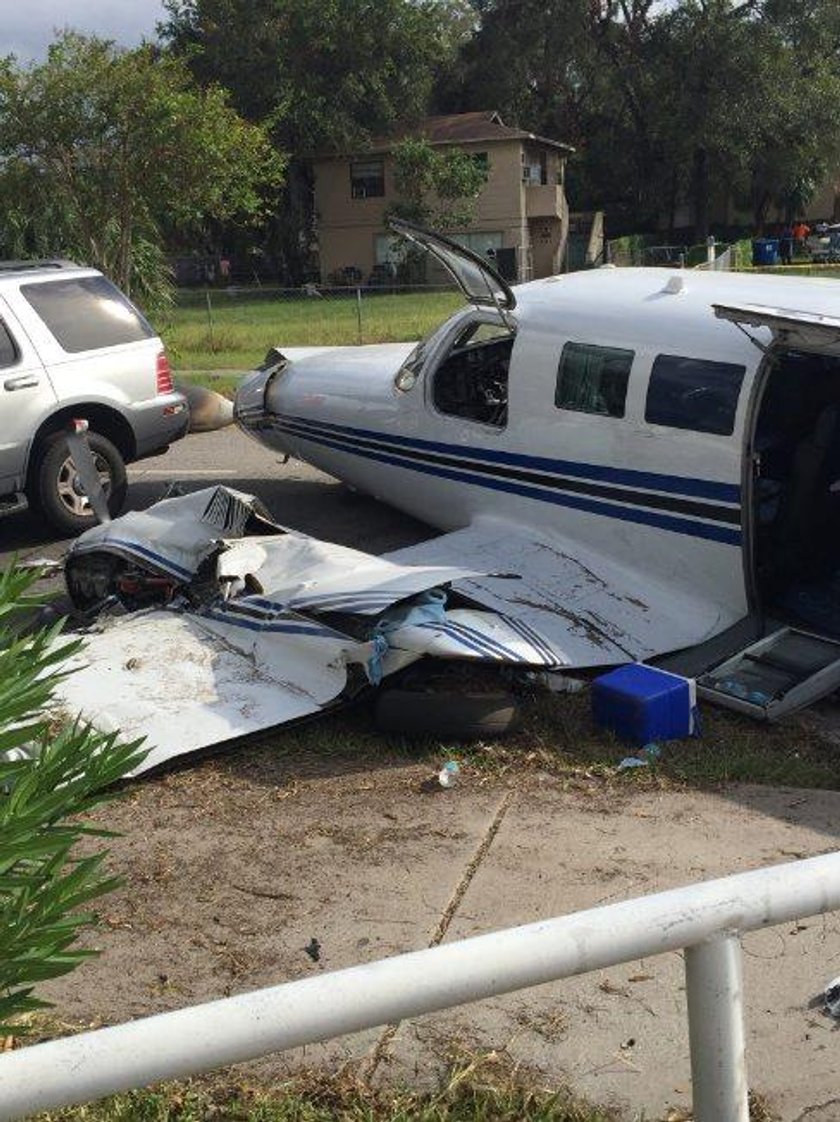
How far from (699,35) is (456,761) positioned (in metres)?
51.0

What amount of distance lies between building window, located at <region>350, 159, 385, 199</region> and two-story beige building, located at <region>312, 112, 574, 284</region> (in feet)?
0.13

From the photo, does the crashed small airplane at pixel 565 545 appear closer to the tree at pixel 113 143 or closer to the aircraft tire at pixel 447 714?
the aircraft tire at pixel 447 714

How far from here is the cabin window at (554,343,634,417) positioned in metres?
7.41

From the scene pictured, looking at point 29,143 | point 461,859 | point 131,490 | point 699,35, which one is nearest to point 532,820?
point 461,859

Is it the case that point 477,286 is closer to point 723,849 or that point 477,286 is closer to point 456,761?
point 456,761

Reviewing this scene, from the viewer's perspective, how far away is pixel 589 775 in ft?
19.5

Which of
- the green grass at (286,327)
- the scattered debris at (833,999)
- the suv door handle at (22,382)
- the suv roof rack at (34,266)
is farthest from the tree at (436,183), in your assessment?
the scattered debris at (833,999)

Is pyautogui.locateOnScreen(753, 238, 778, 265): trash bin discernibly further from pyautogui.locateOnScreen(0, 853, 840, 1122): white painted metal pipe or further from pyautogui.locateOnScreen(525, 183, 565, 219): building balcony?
pyautogui.locateOnScreen(0, 853, 840, 1122): white painted metal pipe

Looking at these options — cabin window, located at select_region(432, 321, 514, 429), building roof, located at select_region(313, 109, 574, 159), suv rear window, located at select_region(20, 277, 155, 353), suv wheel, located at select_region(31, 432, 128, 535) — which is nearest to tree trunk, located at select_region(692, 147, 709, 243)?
building roof, located at select_region(313, 109, 574, 159)

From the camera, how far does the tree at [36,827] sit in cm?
237

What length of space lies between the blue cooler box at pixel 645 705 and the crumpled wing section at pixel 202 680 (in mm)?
1209

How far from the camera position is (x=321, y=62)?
48.5 m

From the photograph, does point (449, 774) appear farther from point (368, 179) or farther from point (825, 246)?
point (368, 179)

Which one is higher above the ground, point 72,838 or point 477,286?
point 477,286
